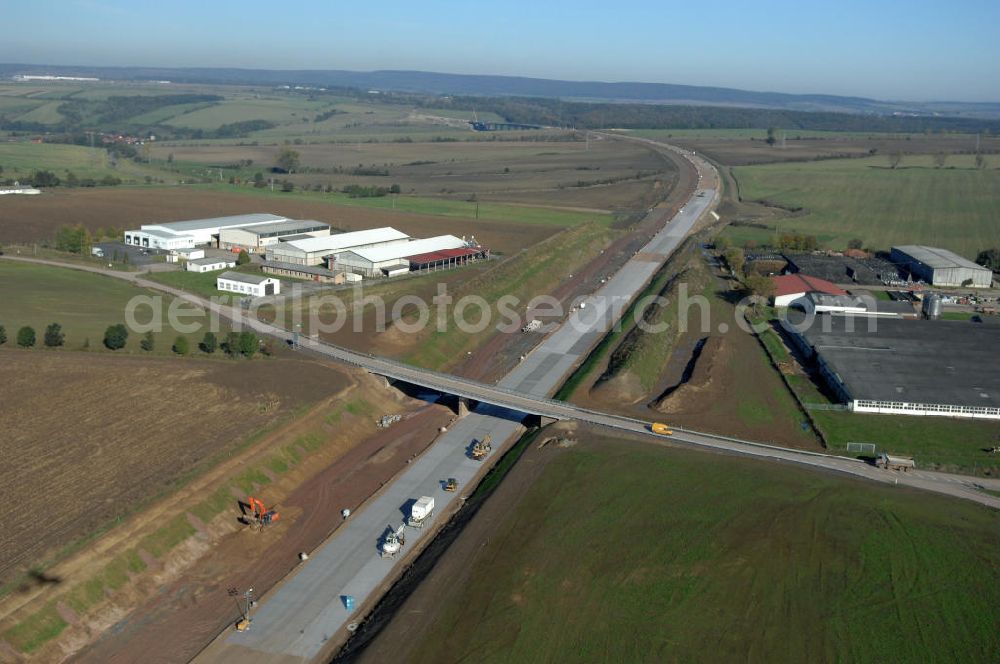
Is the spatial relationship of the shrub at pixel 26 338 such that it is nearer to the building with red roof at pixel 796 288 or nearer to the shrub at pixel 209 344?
the shrub at pixel 209 344

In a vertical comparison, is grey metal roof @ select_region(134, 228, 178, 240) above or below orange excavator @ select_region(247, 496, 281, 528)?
above

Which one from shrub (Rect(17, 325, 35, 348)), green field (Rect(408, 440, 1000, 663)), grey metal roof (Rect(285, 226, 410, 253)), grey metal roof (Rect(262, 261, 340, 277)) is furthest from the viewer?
grey metal roof (Rect(285, 226, 410, 253))

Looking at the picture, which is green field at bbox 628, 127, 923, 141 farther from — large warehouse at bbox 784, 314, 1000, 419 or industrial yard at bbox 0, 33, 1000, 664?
large warehouse at bbox 784, 314, 1000, 419

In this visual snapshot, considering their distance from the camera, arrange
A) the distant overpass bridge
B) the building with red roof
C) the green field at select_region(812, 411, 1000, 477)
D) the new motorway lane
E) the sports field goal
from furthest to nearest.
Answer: the distant overpass bridge < the building with red roof < the sports field goal < the green field at select_region(812, 411, 1000, 477) < the new motorway lane

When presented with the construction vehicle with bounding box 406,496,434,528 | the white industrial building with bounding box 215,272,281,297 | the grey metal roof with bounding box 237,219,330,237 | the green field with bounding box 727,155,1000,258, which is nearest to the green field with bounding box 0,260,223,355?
the white industrial building with bounding box 215,272,281,297

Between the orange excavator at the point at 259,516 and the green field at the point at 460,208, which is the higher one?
the green field at the point at 460,208

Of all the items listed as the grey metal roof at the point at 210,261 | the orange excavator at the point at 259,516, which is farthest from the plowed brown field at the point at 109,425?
the grey metal roof at the point at 210,261

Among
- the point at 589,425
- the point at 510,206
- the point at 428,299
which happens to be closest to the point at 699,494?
the point at 589,425

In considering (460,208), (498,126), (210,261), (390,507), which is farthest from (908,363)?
(498,126)
